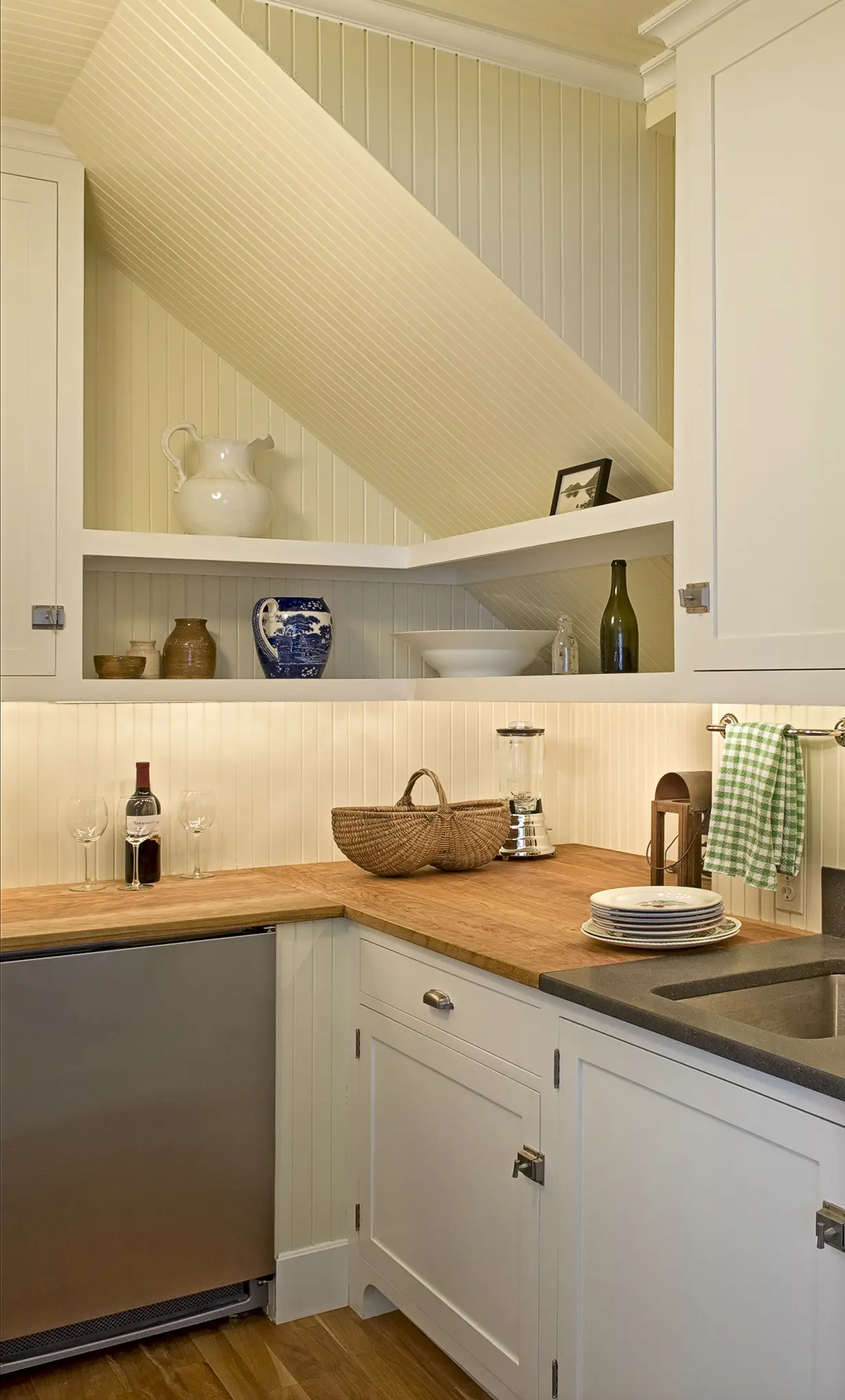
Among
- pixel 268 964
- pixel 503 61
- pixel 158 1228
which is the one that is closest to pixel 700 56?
pixel 503 61

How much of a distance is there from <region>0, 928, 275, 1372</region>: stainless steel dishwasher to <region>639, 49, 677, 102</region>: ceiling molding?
1970 millimetres

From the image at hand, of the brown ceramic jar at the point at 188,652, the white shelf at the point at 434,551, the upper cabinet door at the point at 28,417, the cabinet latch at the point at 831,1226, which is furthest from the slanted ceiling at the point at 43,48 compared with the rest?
the cabinet latch at the point at 831,1226

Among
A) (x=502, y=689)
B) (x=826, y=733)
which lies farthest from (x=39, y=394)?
(x=826, y=733)

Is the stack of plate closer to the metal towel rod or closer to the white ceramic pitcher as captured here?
the metal towel rod

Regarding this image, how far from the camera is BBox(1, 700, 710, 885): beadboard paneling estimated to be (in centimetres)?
290

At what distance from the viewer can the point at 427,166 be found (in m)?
2.33

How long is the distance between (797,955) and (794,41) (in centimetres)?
152

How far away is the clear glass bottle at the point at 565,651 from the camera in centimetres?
297

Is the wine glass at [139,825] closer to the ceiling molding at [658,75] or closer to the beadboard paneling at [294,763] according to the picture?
the beadboard paneling at [294,763]

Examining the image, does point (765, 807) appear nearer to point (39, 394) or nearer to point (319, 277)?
point (319, 277)

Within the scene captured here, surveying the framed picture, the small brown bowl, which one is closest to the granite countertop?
the framed picture

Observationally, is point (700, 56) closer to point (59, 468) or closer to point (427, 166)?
point (427, 166)

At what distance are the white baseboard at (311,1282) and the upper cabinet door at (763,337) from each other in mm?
1593

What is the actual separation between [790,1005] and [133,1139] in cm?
134
